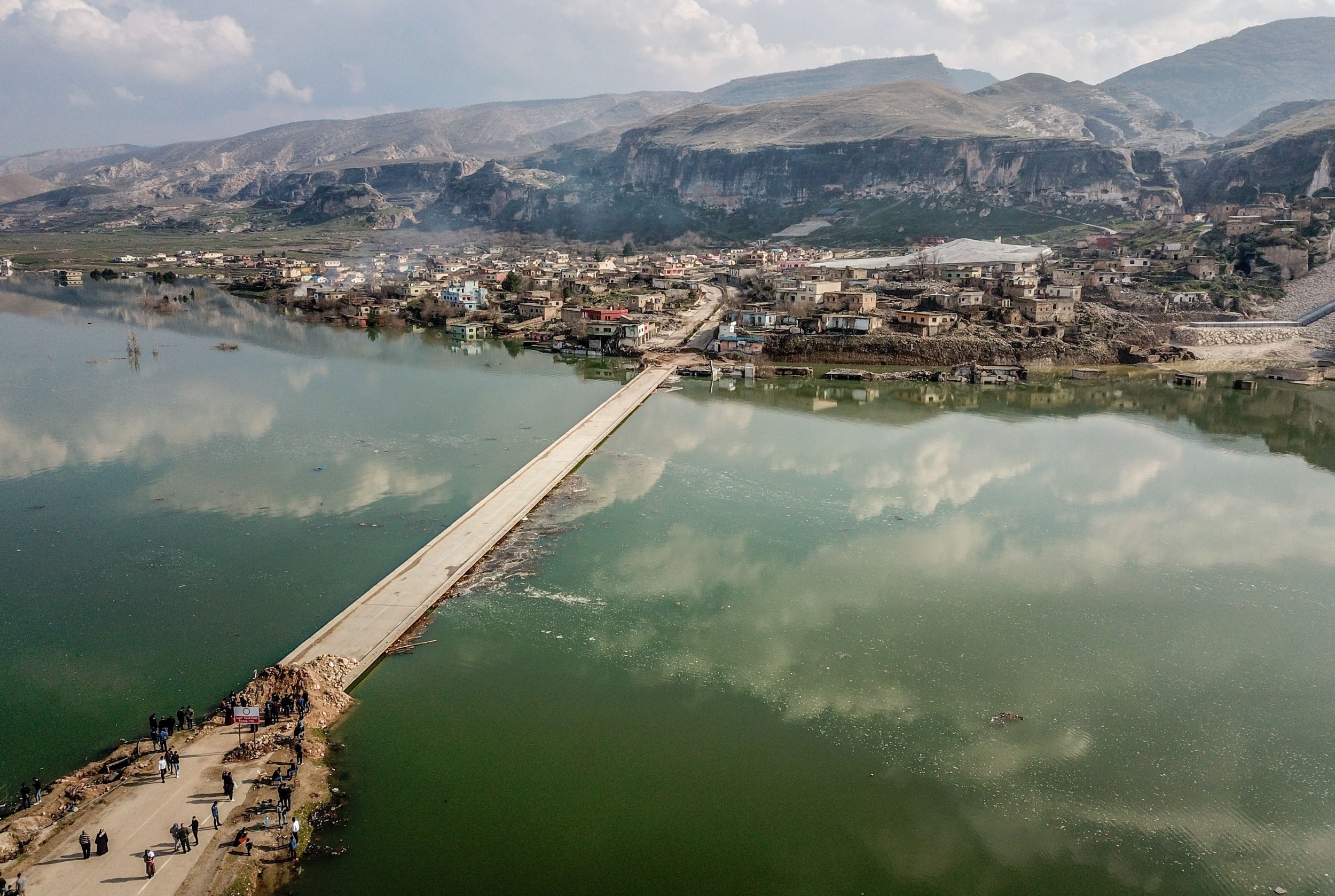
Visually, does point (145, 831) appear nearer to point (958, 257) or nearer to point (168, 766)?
point (168, 766)

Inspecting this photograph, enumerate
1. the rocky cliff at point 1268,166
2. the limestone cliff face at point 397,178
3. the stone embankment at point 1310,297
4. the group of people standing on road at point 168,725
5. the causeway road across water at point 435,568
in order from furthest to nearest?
the limestone cliff face at point 397,178, the rocky cliff at point 1268,166, the stone embankment at point 1310,297, the causeway road across water at point 435,568, the group of people standing on road at point 168,725

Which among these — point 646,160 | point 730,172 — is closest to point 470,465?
point 730,172

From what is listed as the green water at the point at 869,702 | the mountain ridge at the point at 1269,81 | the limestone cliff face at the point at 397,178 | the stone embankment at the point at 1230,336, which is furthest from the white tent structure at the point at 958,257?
the mountain ridge at the point at 1269,81

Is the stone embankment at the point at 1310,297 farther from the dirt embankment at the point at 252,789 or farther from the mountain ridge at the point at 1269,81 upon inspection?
the mountain ridge at the point at 1269,81

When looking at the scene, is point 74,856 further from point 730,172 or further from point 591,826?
point 730,172

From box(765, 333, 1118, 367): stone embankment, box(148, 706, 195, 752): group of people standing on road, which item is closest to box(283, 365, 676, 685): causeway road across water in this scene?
box(148, 706, 195, 752): group of people standing on road

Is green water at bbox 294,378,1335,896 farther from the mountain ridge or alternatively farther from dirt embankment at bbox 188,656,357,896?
the mountain ridge
